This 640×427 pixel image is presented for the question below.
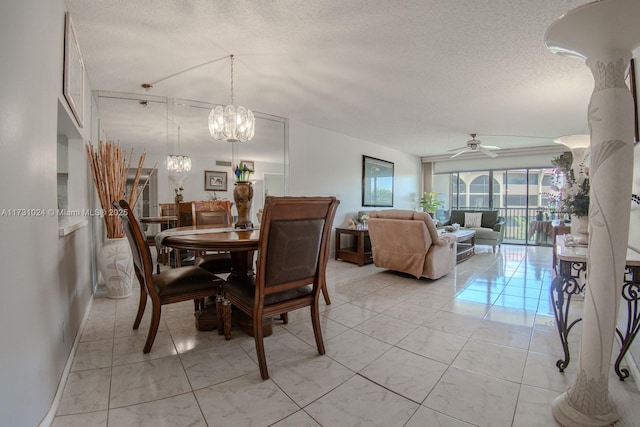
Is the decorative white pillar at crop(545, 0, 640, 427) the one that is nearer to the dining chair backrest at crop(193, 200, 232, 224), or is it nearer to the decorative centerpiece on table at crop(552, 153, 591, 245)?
the decorative centerpiece on table at crop(552, 153, 591, 245)

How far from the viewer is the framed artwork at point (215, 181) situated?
3.87 meters

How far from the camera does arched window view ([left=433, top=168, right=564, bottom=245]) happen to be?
6.86 m

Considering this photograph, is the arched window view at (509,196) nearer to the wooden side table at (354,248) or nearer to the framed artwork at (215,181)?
the wooden side table at (354,248)

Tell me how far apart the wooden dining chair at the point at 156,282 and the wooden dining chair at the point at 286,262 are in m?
0.19

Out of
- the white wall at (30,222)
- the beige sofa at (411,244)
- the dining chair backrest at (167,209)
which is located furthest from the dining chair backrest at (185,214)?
the beige sofa at (411,244)

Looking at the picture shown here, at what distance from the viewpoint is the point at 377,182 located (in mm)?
6297

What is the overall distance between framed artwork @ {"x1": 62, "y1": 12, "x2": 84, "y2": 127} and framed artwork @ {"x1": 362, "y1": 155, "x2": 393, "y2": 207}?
4.60m

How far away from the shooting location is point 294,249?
1.59 m

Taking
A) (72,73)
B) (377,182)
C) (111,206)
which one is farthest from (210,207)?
(377,182)

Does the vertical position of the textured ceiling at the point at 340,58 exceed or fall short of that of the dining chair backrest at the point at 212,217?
it exceeds it

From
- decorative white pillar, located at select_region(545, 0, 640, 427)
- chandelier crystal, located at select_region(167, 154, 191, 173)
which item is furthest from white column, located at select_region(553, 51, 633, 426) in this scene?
chandelier crystal, located at select_region(167, 154, 191, 173)

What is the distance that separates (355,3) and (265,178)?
114 inches

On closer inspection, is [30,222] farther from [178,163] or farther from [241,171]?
[178,163]

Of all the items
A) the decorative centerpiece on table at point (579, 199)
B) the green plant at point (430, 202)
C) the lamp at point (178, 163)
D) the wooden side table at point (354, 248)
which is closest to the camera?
the decorative centerpiece on table at point (579, 199)
